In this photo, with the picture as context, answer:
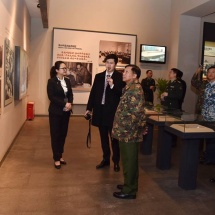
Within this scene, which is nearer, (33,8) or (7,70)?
(7,70)

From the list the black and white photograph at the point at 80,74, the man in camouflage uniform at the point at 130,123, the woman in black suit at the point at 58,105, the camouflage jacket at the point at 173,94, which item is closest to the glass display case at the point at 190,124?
the man in camouflage uniform at the point at 130,123

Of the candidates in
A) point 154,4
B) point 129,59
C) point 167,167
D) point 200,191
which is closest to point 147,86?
point 129,59

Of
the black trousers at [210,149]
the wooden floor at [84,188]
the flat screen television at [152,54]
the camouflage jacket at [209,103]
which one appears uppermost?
the flat screen television at [152,54]

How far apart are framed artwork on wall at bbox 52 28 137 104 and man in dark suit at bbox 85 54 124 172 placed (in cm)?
555

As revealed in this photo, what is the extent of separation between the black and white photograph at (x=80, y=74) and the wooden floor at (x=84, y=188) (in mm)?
4591

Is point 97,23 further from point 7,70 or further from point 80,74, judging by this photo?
point 7,70

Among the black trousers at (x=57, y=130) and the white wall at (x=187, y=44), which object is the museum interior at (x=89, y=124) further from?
the black trousers at (x=57, y=130)

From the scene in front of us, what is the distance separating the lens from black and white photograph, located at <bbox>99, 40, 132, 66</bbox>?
9.93m

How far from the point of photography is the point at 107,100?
416 centimetres

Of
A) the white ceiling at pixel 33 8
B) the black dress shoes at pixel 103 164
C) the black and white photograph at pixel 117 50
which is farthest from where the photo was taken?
the black and white photograph at pixel 117 50

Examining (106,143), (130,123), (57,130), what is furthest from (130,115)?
(57,130)

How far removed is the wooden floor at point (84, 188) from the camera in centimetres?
308

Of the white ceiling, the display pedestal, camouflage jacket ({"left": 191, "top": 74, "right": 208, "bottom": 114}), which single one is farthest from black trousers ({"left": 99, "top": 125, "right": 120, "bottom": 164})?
A: the display pedestal

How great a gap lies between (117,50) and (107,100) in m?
6.19
